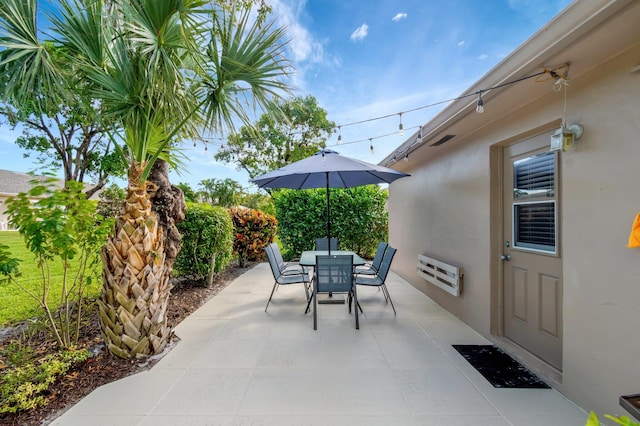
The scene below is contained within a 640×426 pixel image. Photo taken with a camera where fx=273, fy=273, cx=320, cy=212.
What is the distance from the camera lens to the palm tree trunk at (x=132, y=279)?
2.84 meters

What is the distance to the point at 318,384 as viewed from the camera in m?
2.56

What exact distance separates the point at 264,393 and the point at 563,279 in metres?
2.83

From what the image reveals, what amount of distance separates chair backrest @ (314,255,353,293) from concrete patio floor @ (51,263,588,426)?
1.69 feet

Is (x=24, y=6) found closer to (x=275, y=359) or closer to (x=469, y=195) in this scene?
(x=275, y=359)

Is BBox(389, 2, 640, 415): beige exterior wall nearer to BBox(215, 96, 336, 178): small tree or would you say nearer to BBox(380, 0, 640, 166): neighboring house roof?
BBox(380, 0, 640, 166): neighboring house roof

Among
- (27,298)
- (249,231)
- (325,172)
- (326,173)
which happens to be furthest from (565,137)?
(27,298)

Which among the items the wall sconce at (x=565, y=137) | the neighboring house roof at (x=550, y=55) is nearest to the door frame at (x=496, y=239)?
the neighboring house roof at (x=550, y=55)

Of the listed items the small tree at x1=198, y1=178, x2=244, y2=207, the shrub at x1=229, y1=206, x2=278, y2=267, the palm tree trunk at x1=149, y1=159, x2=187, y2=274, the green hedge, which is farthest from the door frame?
the small tree at x1=198, y1=178, x2=244, y2=207

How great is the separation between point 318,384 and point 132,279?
216cm

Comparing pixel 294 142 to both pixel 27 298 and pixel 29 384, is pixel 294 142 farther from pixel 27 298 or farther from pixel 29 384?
pixel 29 384

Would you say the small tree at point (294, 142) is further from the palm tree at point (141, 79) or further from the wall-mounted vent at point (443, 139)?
the palm tree at point (141, 79)

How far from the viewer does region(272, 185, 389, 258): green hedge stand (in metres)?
8.71

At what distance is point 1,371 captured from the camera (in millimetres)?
2766

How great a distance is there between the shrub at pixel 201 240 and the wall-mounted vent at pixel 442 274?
4.11 m
